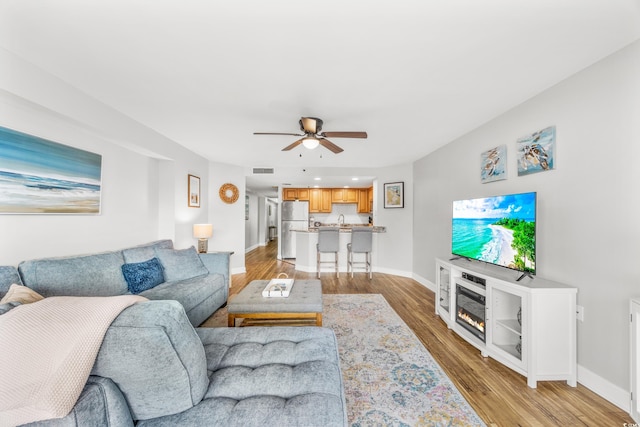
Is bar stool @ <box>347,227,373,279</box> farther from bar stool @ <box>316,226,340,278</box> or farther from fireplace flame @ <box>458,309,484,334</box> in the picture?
fireplace flame @ <box>458,309,484,334</box>

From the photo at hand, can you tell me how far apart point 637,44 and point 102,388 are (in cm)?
325

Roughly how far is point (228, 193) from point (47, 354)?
4.46 meters

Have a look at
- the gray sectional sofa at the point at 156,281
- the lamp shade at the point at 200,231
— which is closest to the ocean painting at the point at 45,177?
the gray sectional sofa at the point at 156,281

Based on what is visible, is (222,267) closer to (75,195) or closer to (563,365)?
(75,195)

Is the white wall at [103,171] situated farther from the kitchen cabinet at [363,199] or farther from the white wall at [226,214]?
the kitchen cabinet at [363,199]

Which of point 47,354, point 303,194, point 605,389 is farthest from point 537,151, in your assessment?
point 303,194

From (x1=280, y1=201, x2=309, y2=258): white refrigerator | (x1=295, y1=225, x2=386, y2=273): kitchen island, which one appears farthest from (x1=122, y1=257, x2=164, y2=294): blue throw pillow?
(x1=280, y1=201, x2=309, y2=258): white refrigerator

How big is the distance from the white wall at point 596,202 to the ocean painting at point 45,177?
422cm

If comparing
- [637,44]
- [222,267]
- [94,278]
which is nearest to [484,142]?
[637,44]

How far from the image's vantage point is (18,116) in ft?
6.64

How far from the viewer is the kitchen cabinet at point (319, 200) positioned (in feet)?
23.8

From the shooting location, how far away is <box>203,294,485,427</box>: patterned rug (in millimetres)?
1567

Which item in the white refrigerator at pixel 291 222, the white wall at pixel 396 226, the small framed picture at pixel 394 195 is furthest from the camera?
the white refrigerator at pixel 291 222

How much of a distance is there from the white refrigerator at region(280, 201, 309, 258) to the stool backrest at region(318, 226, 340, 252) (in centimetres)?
212
